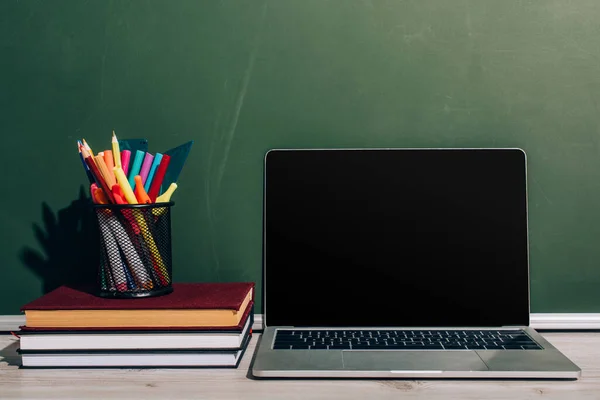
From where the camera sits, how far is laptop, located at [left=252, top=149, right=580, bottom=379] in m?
0.91

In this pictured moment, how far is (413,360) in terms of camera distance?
2.47 ft

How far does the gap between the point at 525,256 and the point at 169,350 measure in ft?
1.89

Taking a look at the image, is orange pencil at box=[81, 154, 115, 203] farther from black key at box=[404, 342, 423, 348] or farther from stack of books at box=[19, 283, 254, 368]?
black key at box=[404, 342, 423, 348]

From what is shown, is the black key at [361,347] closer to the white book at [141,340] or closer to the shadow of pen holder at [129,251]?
the white book at [141,340]

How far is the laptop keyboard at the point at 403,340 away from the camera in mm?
805

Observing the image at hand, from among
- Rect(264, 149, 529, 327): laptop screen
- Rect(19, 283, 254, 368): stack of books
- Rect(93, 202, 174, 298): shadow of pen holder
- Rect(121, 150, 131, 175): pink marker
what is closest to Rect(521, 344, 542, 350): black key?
Rect(264, 149, 529, 327): laptop screen

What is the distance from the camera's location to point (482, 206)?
93cm

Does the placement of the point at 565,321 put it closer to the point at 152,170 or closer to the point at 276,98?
the point at 276,98

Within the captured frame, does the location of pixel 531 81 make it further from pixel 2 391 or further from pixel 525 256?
pixel 2 391

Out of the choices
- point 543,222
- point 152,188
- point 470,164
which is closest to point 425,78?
point 470,164

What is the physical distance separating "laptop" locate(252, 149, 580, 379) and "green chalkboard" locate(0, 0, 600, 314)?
0.05 meters

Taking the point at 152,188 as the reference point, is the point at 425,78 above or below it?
above

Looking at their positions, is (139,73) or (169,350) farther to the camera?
(139,73)

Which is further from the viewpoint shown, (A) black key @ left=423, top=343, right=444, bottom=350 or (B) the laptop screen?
(B) the laptop screen
